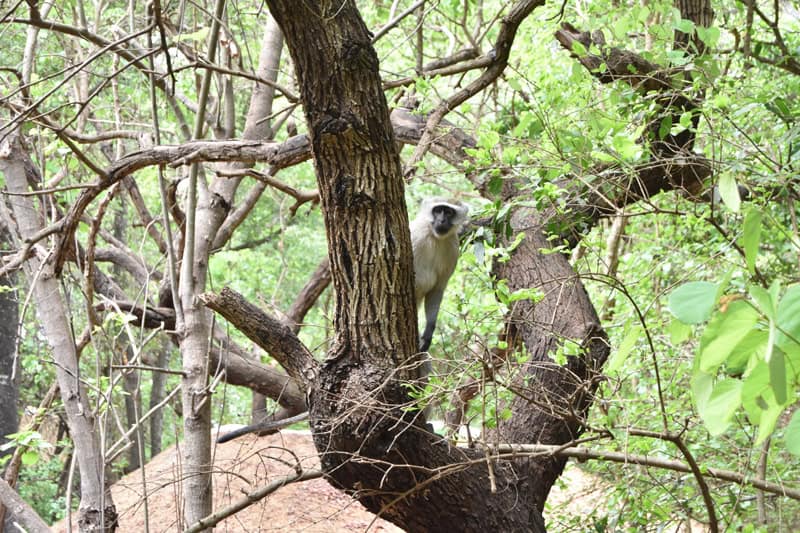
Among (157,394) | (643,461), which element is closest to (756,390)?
(643,461)

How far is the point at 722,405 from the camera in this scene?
3.34 ft

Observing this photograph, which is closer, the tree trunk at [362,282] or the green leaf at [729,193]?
the green leaf at [729,193]

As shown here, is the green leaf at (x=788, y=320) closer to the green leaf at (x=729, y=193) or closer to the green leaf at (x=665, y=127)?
the green leaf at (x=729, y=193)

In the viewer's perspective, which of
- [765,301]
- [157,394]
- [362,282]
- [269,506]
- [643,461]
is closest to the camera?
[765,301]

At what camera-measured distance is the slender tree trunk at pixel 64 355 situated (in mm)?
3773

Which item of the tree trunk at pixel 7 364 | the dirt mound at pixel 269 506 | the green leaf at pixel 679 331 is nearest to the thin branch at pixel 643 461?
the green leaf at pixel 679 331

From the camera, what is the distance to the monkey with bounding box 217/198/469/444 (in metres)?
5.18

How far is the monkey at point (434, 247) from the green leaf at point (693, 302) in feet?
13.4

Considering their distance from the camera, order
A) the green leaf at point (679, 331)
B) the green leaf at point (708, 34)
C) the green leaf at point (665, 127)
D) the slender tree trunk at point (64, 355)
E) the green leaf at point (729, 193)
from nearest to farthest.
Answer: the green leaf at point (679, 331), the green leaf at point (729, 193), the green leaf at point (708, 34), the green leaf at point (665, 127), the slender tree trunk at point (64, 355)

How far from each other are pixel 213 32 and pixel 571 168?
1.95 meters

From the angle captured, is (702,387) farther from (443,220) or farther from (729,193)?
(443,220)

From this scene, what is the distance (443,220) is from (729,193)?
10.9 ft

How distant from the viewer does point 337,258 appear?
113 inches

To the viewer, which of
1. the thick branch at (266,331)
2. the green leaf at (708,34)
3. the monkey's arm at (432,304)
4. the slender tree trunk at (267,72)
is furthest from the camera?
the slender tree trunk at (267,72)
